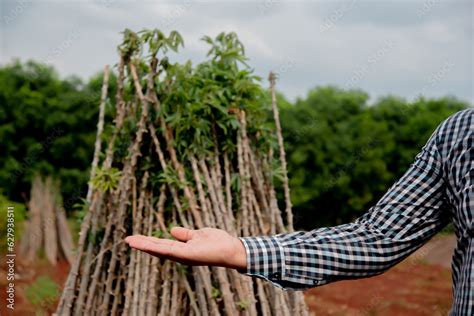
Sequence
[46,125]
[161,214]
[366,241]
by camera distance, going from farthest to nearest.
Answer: [46,125]
[161,214]
[366,241]

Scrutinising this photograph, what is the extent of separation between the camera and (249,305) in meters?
3.20

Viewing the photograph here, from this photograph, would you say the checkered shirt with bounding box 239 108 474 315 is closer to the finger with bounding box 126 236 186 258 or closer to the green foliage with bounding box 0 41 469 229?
the finger with bounding box 126 236 186 258

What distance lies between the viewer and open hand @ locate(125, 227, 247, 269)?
4.93 ft

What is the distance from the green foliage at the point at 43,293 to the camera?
5.43 m

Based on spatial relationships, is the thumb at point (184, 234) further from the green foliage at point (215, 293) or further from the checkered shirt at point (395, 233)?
the green foliage at point (215, 293)

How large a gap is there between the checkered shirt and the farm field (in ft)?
13.9

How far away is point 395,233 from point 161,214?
6.16 ft

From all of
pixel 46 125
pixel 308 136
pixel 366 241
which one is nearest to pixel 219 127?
pixel 366 241

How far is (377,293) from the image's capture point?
24.7ft

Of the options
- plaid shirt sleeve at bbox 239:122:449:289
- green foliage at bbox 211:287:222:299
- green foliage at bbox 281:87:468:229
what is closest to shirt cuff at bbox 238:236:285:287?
plaid shirt sleeve at bbox 239:122:449:289

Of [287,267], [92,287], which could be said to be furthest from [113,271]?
[287,267]

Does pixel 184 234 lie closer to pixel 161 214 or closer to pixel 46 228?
pixel 161 214

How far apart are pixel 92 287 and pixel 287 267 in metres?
2.08

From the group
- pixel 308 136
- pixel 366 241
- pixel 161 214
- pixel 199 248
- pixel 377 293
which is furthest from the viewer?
pixel 308 136
